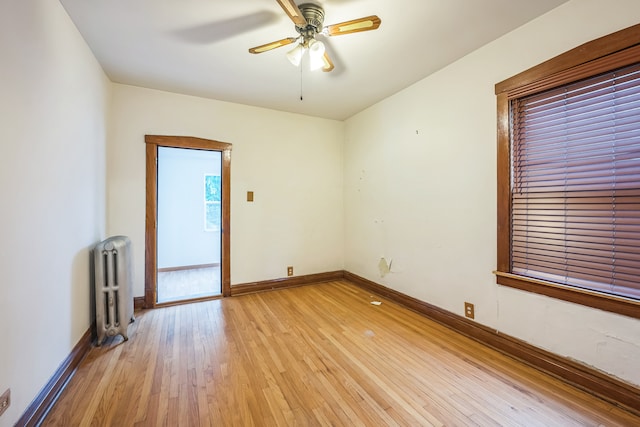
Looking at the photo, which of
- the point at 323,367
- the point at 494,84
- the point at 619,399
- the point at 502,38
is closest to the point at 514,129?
the point at 494,84

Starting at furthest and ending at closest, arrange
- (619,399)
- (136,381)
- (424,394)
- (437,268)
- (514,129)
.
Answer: (437,268) < (514,129) < (136,381) < (424,394) < (619,399)

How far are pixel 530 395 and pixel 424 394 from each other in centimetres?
66

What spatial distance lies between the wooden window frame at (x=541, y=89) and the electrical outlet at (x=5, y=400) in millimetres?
3124

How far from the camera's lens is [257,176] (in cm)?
376

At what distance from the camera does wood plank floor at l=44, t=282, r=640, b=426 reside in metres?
1.50

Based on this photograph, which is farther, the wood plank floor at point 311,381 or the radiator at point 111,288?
the radiator at point 111,288

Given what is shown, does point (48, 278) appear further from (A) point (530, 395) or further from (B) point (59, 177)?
(A) point (530, 395)

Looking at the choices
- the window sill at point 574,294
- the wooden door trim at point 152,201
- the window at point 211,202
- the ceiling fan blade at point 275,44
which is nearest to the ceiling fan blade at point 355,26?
the ceiling fan blade at point 275,44

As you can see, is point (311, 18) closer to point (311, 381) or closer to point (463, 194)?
point (463, 194)

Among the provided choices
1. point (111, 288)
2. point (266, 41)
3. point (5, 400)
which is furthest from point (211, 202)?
point (5, 400)

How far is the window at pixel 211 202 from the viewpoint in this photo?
566 cm

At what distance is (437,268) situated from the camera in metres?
2.77

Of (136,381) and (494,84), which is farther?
(494,84)

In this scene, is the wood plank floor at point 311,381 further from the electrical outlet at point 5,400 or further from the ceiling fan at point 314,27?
the ceiling fan at point 314,27
